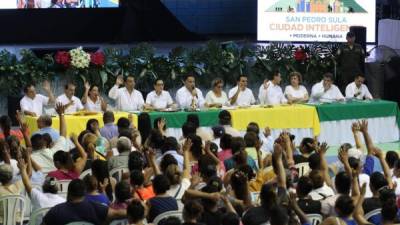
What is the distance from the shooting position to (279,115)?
1546cm

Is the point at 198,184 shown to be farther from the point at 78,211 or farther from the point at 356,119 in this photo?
the point at 356,119

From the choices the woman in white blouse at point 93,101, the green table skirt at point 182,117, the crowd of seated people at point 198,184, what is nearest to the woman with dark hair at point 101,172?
the crowd of seated people at point 198,184

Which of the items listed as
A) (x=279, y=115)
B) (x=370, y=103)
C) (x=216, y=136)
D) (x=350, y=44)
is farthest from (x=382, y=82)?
(x=216, y=136)

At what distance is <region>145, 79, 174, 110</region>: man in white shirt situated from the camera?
1542 centimetres

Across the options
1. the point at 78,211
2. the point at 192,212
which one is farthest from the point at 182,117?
the point at 192,212

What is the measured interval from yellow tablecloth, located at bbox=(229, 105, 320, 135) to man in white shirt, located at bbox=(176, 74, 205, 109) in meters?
0.89

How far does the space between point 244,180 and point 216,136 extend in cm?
415

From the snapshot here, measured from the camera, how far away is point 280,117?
1548 centimetres

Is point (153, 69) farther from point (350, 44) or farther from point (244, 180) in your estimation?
point (244, 180)

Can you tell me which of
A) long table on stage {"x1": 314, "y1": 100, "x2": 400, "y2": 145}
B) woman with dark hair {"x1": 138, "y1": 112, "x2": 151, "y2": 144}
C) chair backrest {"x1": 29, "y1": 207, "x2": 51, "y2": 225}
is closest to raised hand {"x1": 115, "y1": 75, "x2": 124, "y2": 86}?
woman with dark hair {"x1": 138, "y1": 112, "x2": 151, "y2": 144}

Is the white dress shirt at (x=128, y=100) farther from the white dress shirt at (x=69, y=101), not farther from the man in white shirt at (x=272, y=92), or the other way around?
the man in white shirt at (x=272, y=92)

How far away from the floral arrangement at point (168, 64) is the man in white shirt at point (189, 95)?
943 mm

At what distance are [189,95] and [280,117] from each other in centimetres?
159

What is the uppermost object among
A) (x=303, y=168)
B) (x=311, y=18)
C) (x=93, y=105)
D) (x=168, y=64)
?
(x=311, y=18)
